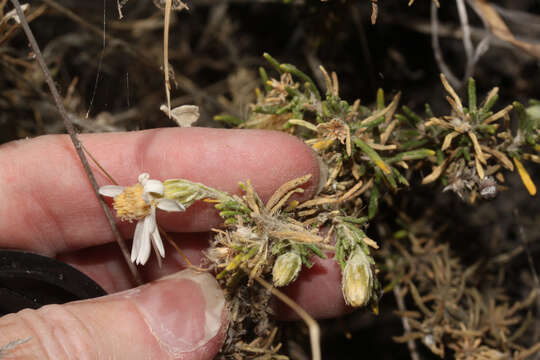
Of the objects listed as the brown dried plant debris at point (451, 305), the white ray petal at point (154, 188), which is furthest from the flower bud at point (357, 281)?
the brown dried plant debris at point (451, 305)

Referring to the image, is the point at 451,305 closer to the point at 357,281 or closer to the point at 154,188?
the point at 357,281

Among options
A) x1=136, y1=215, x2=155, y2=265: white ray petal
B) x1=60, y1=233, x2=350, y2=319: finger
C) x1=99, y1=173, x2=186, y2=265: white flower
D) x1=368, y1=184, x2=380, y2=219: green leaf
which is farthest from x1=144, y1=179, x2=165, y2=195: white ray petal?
x1=368, y1=184, x2=380, y2=219: green leaf

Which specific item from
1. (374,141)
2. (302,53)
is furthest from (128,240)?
(302,53)

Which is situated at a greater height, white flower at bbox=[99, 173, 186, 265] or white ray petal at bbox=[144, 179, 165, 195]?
white ray petal at bbox=[144, 179, 165, 195]

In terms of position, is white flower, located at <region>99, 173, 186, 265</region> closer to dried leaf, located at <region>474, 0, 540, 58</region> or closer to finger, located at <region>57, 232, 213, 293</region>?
finger, located at <region>57, 232, 213, 293</region>

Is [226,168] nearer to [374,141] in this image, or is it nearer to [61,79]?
[374,141]

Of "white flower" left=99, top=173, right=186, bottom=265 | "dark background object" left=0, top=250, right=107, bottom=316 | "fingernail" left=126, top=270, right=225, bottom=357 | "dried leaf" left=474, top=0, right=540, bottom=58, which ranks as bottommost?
"fingernail" left=126, top=270, right=225, bottom=357
